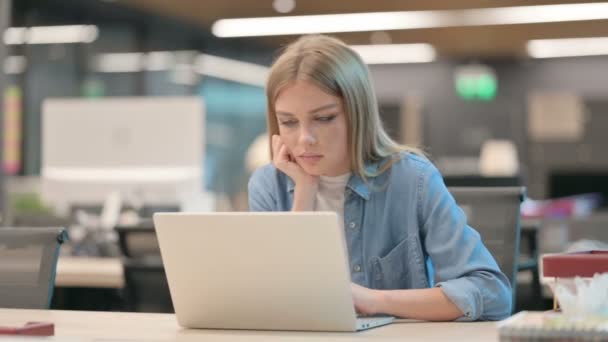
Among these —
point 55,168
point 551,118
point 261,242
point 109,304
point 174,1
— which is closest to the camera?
point 261,242

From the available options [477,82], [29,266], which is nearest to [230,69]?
[477,82]

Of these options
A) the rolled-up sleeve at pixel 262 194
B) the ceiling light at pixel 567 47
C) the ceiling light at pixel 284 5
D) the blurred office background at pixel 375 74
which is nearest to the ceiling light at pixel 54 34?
the blurred office background at pixel 375 74

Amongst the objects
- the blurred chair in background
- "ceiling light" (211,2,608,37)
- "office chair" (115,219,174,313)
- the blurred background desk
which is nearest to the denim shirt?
"office chair" (115,219,174,313)

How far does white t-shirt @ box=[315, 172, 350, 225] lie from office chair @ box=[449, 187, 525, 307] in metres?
0.60

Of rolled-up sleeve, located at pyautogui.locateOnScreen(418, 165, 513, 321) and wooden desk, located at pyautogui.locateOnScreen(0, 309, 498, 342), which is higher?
rolled-up sleeve, located at pyautogui.locateOnScreen(418, 165, 513, 321)

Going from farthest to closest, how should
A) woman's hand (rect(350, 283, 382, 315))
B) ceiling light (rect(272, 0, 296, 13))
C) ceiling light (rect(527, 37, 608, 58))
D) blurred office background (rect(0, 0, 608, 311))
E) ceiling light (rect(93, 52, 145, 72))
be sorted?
ceiling light (rect(527, 37, 608, 58))
ceiling light (rect(93, 52, 145, 72))
ceiling light (rect(272, 0, 296, 13))
blurred office background (rect(0, 0, 608, 311))
woman's hand (rect(350, 283, 382, 315))

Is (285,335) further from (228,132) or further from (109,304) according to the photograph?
(228,132)

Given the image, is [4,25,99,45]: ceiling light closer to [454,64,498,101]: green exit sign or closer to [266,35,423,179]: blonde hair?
[454,64,498,101]: green exit sign

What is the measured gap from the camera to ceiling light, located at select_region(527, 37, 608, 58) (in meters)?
12.4

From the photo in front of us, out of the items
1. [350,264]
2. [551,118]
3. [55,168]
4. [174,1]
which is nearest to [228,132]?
[174,1]

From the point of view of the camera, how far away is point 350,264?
227 centimetres

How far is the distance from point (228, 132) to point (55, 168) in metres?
8.51

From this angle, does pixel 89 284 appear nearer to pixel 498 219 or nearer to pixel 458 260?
pixel 498 219

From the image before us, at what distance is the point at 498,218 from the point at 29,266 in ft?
4.10
